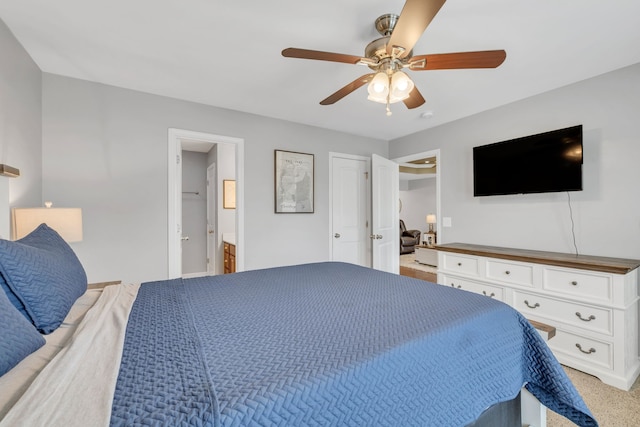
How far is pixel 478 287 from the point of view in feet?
9.11

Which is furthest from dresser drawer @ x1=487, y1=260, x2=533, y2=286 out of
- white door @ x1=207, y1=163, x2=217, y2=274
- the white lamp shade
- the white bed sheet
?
white door @ x1=207, y1=163, x2=217, y2=274

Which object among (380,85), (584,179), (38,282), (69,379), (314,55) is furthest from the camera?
(584,179)

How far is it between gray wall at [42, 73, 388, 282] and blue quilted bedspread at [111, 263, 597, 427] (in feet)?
4.10

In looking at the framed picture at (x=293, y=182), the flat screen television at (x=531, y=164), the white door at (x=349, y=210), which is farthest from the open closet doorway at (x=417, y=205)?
the framed picture at (x=293, y=182)

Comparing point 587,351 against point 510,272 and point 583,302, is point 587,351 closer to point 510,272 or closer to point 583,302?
point 583,302

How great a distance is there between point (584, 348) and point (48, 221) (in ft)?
12.8

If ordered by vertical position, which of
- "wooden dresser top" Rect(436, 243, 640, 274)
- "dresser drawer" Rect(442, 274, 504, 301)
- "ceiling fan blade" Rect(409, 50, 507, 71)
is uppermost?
"ceiling fan blade" Rect(409, 50, 507, 71)

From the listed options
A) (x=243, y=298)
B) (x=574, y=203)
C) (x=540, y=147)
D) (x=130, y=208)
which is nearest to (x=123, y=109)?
(x=130, y=208)

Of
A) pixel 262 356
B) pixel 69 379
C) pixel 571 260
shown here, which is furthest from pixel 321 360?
pixel 571 260

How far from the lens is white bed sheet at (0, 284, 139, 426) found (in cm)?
54

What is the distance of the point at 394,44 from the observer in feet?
4.77

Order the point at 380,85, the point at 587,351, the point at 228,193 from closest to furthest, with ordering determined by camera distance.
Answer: the point at 380,85 → the point at 587,351 → the point at 228,193

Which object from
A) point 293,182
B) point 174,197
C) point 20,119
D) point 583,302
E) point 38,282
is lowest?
point 583,302

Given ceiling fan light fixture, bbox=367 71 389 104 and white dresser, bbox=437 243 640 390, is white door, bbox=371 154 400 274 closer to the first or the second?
white dresser, bbox=437 243 640 390
